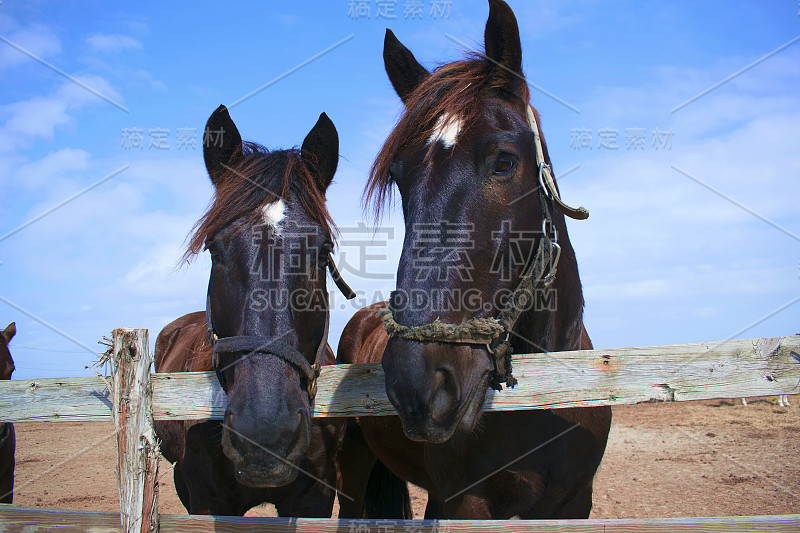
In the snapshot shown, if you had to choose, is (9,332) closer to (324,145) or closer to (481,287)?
(324,145)

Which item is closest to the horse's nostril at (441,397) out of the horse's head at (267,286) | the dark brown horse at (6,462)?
the horse's head at (267,286)

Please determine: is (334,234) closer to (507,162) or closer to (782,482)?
(507,162)

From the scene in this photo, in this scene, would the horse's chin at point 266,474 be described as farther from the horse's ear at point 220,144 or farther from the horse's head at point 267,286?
the horse's ear at point 220,144

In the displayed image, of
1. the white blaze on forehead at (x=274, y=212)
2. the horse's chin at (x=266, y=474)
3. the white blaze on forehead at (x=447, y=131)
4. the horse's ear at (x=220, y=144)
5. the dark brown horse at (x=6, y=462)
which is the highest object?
the horse's ear at (x=220, y=144)

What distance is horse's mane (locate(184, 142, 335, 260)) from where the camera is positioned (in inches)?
112

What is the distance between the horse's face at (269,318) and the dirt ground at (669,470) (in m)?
1.83

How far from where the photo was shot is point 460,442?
2516 millimetres

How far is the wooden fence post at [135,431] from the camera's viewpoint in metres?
2.52

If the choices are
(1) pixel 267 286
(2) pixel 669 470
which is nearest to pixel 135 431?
(1) pixel 267 286

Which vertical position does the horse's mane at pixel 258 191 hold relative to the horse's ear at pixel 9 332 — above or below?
above

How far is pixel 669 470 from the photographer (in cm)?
869

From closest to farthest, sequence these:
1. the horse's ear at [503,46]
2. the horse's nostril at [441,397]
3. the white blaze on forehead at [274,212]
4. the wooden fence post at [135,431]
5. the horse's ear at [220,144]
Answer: the horse's nostril at [441,397] < the horse's ear at [503,46] < the wooden fence post at [135,431] < the white blaze on forehead at [274,212] < the horse's ear at [220,144]

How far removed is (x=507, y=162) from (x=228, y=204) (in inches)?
59.8

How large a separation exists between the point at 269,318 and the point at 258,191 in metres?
0.77
